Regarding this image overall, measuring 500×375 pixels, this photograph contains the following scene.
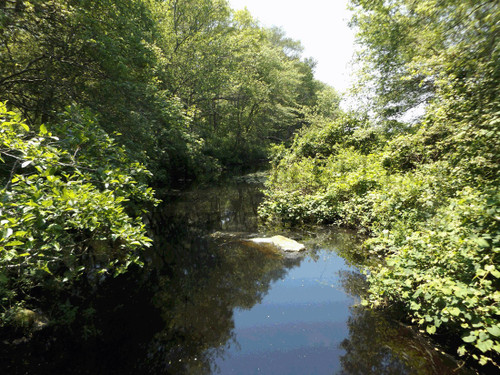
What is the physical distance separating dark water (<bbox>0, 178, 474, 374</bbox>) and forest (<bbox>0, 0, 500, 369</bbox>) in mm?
516

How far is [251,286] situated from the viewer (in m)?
5.86

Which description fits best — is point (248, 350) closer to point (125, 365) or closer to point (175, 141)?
point (125, 365)

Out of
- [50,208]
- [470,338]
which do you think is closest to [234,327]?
[470,338]

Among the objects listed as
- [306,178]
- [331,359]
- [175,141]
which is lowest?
[331,359]

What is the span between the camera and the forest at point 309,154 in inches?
121

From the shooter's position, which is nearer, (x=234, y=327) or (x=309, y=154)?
(x=234, y=327)

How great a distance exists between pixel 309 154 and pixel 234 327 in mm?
12784

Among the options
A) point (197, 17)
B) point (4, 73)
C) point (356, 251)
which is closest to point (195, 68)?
point (197, 17)

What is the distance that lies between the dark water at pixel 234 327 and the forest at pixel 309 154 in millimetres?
516

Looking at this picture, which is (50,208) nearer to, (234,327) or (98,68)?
(234,327)

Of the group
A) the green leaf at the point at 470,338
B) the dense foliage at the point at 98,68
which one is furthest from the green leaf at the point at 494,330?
the dense foliage at the point at 98,68

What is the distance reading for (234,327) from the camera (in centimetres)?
466

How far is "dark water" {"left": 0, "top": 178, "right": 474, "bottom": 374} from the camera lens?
12.3 ft

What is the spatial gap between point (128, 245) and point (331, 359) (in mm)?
3373
